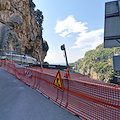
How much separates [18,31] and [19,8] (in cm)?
727

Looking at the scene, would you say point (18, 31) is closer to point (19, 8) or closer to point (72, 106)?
point (19, 8)

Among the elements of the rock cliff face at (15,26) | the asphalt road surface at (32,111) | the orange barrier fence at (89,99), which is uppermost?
the rock cliff face at (15,26)

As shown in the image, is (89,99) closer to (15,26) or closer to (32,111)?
(32,111)

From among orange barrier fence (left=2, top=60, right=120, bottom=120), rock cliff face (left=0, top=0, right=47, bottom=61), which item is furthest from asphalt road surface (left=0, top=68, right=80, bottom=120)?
rock cliff face (left=0, top=0, right=47, bottom=61)

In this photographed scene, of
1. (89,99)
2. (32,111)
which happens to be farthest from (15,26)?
(89,99)

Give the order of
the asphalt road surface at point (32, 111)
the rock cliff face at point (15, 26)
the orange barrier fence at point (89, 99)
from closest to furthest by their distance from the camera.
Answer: the orange barrier fence at point (89, 99) → the asphalt road surface at point (32, 111) → the rock cliff face at point (15, 26)

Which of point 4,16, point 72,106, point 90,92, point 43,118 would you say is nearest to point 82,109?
point 72,106

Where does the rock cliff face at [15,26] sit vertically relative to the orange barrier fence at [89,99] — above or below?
above

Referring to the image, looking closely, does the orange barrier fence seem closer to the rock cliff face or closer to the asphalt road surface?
the asphalt road surface

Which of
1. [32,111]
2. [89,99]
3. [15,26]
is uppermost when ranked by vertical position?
[15,26]

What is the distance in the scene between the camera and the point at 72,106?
3344 mm

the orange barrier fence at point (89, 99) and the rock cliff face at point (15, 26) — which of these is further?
the rock cliff face at point (15, 26)

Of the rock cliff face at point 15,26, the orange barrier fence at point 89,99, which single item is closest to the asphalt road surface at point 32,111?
the orange barrier fence at point 89,99

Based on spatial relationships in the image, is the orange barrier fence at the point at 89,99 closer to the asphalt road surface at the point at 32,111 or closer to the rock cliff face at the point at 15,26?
A: the asphalt road surface at the point at 32,111
